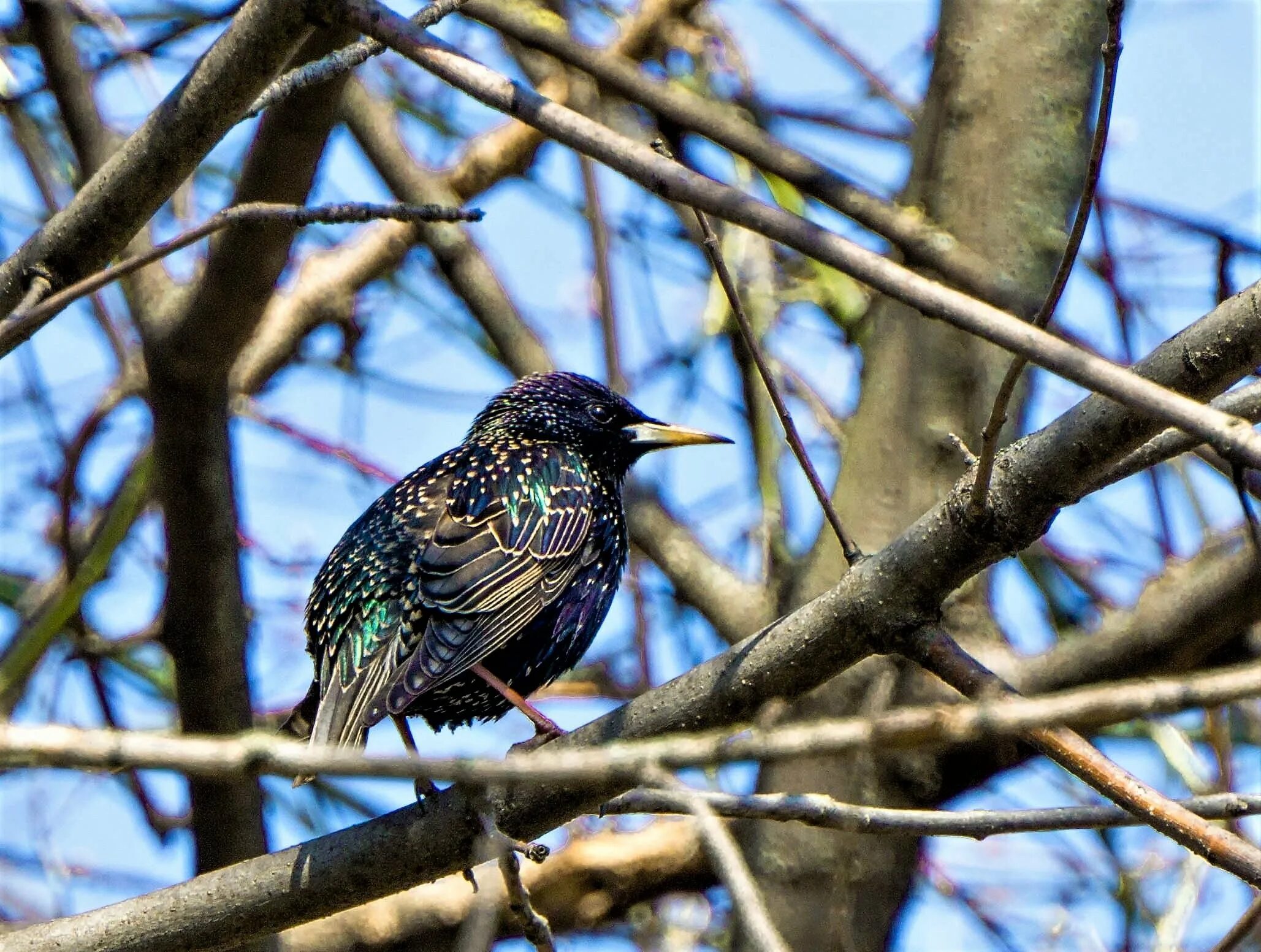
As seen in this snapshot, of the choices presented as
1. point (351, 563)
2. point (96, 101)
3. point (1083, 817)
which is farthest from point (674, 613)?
point (1083, 817)

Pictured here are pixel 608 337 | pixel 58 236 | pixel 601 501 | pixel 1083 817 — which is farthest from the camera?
pixel 608 337

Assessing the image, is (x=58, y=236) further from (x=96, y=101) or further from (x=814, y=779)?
(x=814, y=779)

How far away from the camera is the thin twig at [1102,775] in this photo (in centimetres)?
223

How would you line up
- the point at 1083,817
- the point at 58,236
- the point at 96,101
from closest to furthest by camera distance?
1. the point at 1083,817
2. the point at 58,236
3. the point at 96,101

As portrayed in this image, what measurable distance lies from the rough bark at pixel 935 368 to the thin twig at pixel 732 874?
2477mm

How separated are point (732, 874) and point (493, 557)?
8.68 feet

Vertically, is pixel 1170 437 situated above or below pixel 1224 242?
below

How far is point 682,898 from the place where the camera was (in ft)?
17.7

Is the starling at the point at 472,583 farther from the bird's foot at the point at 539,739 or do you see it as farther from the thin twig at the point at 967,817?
the thin twig at the point at 967,817

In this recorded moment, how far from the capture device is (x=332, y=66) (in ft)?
8.68

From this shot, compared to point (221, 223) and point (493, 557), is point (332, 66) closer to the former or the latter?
point (221, 223)

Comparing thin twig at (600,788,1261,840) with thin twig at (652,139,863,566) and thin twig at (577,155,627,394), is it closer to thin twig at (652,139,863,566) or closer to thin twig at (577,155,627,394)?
thin twig at (652,139,863,566)

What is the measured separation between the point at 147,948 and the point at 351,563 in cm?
140

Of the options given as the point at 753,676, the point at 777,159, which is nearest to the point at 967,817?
the point at 753,676
